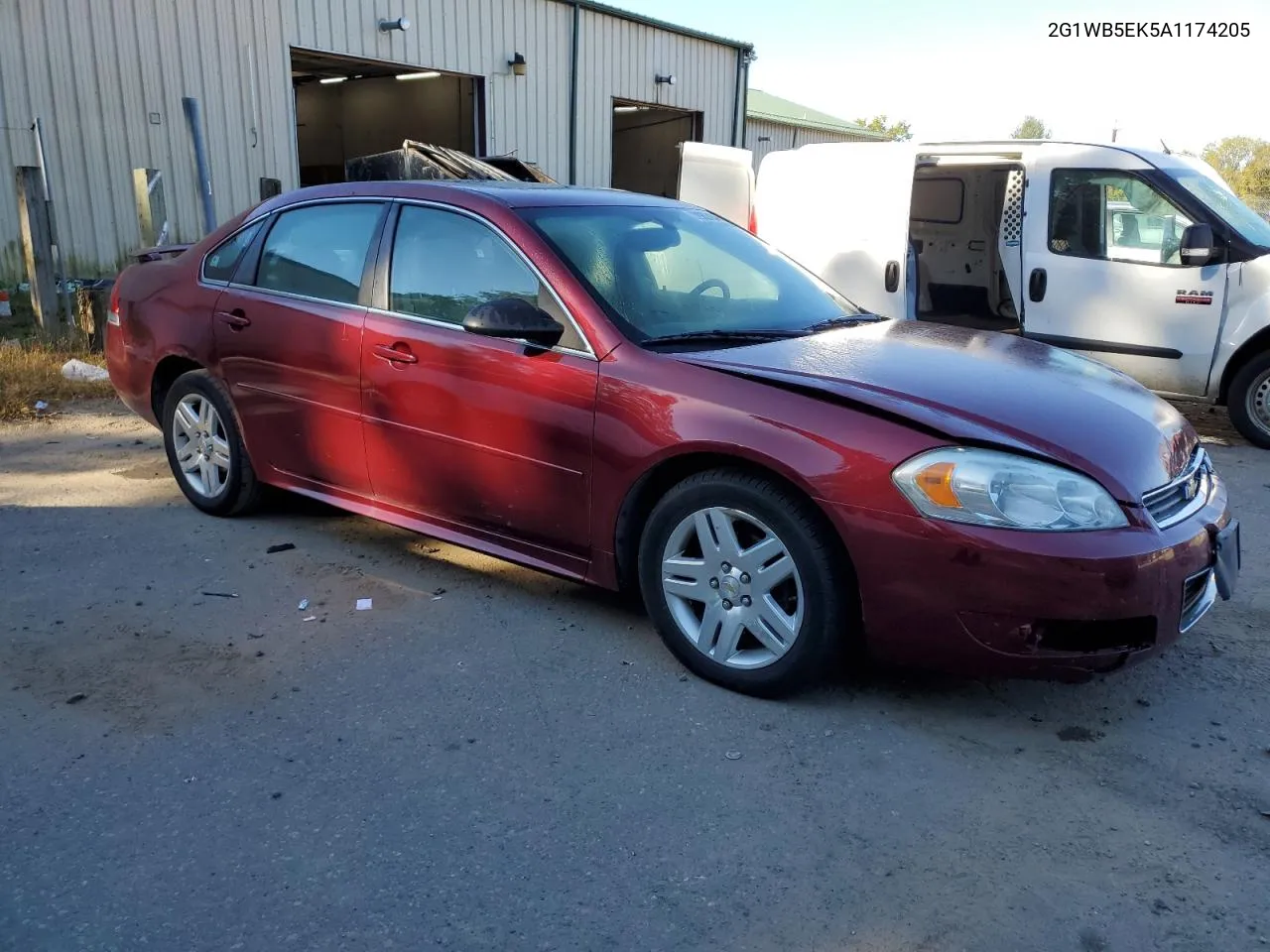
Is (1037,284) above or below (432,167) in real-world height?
below

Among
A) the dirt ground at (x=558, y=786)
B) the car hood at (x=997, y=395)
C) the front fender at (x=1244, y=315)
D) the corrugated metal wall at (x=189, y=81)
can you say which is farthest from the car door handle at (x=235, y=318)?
the corrugated metal wall at (x=189, y=81)

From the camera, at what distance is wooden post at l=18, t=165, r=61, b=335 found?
9.15 meters

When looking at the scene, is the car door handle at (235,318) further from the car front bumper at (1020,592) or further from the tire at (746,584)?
the car front bumper at (1020,592)

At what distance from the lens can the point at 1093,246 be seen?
7410 mm

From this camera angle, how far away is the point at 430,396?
13.1 ft

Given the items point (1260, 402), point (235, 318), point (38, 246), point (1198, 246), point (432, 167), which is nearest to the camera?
point (235, 318)

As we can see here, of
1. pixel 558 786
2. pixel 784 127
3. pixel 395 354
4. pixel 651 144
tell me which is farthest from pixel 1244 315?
pixel 784 127

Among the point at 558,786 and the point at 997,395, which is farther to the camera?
the point at 997,395

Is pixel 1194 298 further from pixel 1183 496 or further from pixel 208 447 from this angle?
pixel 208 447

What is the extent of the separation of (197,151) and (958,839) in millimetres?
10663

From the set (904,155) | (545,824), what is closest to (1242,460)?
(904,155)

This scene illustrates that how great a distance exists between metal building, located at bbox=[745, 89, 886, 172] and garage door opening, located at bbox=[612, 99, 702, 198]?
2.24 m

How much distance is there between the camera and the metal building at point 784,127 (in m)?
25.1

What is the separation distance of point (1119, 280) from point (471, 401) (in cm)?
539
